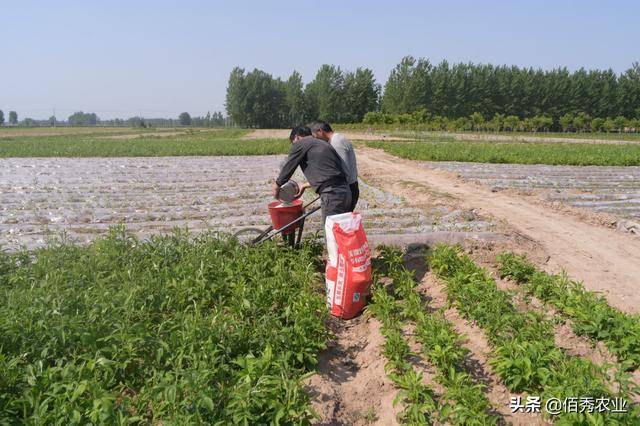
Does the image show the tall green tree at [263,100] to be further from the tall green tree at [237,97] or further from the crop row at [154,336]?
the crop row at [154,336]

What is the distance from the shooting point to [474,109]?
242 feet

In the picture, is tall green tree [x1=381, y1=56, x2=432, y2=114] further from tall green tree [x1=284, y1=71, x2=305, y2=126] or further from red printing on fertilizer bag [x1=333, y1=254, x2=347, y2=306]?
red printing on fertilizer bag [x1=333, y1=254, x2=347, y2=306]

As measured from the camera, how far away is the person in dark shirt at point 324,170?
15.9 ft

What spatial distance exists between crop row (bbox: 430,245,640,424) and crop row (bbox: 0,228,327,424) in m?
1.45

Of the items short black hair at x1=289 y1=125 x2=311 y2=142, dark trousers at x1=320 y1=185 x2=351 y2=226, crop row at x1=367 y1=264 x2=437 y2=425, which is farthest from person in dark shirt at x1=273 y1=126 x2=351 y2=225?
crop row at x1=367 y1=264 x2=437 y2=425

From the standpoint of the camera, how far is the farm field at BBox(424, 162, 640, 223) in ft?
30.6

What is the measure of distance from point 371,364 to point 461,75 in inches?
3045

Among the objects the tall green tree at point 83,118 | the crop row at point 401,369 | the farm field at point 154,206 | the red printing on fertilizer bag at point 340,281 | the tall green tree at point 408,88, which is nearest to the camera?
the crop row at point 401,369

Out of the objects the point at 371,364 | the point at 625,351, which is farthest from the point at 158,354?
the point at 625,351

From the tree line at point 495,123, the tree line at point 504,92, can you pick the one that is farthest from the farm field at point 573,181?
the tree line at point 504,92

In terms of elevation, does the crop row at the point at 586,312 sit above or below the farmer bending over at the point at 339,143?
below

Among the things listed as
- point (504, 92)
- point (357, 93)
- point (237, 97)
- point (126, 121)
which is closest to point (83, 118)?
point (126, 121)

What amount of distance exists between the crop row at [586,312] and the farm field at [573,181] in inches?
188

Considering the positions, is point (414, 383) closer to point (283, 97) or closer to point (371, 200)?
point (371, 200)
